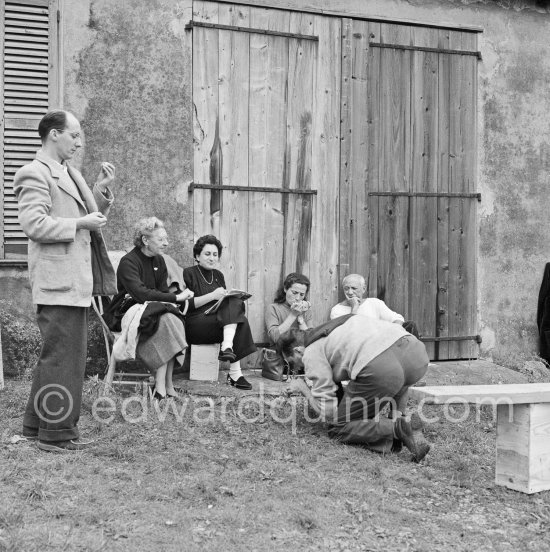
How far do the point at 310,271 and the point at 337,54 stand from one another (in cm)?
183

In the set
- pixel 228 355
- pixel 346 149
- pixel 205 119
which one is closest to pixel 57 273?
pixel 228 355

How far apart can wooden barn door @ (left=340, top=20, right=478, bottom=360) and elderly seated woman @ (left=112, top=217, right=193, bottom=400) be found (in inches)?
69.8

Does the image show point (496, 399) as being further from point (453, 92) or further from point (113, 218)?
point (453, 92)

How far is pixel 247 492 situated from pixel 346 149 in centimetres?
391

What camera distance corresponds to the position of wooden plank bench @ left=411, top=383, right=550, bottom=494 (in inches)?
173

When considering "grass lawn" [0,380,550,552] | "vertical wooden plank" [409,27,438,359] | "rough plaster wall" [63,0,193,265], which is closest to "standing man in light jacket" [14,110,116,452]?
"grass lawn" [0,380,550,552]

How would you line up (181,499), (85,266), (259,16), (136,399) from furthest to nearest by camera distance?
1. (259,16)
2. (136,399)
3. (85,266)
4. (181,499)

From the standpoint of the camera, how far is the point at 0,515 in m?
3.72

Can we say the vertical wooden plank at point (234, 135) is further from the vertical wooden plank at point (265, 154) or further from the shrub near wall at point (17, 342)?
the shrub near wall at point (17, 342)

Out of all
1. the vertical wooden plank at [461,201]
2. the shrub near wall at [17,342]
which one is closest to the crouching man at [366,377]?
the shrub near wall at [17,342]

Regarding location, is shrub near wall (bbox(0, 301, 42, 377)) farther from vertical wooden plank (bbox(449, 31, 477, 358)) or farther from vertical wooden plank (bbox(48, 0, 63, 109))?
vertical wooden plank (bbox(449, 31, 477, 358))

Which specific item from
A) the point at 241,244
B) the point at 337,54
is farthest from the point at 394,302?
the point at 337,54

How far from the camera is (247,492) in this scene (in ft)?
14.1

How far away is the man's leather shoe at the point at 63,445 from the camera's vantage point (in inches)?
187
